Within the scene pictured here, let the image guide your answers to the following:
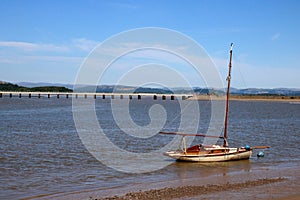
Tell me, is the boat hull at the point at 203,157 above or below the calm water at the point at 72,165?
above

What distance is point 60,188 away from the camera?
19250 mm

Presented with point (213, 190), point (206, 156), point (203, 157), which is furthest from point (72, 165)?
point (213, 190)

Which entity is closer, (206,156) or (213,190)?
(213,190)

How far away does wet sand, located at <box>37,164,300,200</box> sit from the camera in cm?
1728

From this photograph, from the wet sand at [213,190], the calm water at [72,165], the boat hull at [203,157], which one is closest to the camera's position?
the wet sand at [213,190]

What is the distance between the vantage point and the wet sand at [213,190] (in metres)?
17.3

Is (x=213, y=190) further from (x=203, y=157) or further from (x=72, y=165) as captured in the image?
(x=72, y=165)

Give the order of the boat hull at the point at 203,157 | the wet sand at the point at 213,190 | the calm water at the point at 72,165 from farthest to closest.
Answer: the boat hull at the point at 203,157 → the calm water at the point at 72,165 → the wet sand at the point at 213,190

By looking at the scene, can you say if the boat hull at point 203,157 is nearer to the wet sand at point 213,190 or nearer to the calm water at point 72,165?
the calm water at point 72,165

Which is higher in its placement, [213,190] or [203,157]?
[203,157]

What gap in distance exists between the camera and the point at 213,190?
18578mm

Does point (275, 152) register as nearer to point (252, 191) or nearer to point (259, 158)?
point (259, 158)

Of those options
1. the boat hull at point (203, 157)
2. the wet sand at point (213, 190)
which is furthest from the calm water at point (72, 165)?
the wet sand at point (213, 190)

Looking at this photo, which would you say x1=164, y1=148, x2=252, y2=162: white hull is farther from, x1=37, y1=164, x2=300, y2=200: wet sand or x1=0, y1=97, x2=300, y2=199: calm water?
x1=37, y1=164, x2=300, y2=200: wet sand
